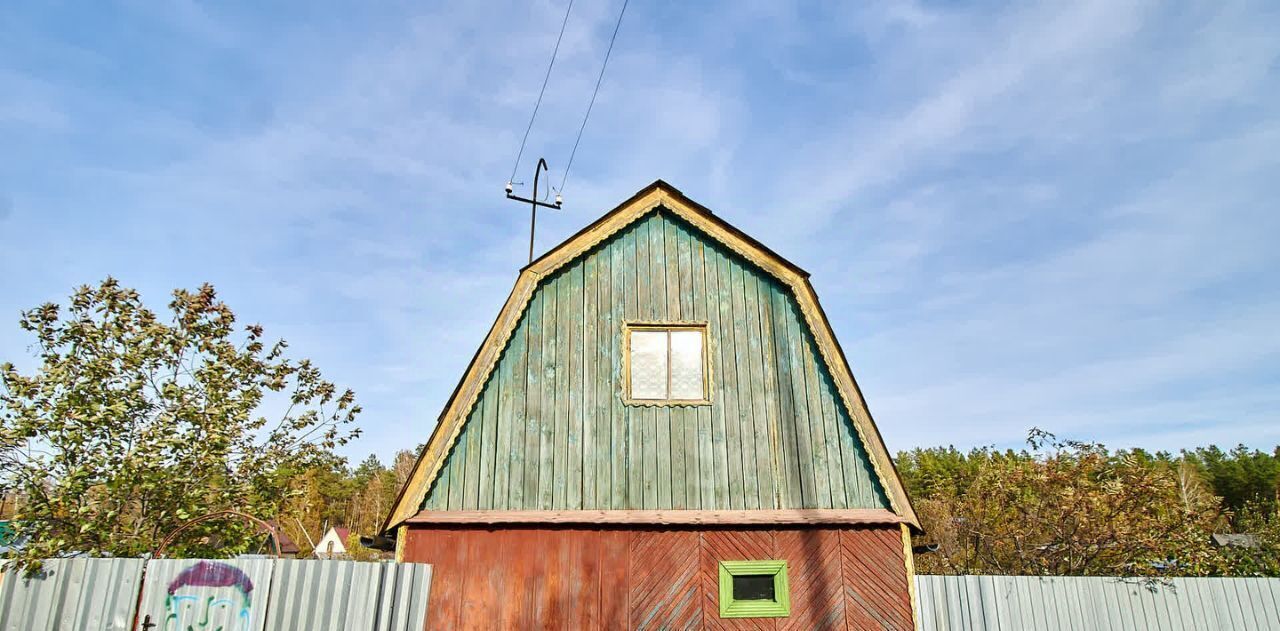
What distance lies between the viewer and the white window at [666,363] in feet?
30.7

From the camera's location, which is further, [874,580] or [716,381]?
[716,381]

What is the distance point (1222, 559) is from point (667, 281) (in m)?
14.5

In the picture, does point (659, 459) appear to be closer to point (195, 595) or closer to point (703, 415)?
point (703, 415)

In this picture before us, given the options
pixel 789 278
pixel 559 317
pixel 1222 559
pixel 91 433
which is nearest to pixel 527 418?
pixel 559 317

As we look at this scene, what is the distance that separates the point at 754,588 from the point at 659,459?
80.6 inches

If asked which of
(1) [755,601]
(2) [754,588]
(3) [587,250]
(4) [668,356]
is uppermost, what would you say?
(3) [587,250]

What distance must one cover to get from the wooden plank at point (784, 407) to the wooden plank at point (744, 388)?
38cm

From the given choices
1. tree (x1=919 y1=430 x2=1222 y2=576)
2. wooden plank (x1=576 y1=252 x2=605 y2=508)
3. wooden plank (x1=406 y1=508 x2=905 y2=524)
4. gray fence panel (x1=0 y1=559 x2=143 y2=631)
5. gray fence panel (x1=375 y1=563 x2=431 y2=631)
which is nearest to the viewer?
gray fence panel (x1=0 y1=559 x2=143 y2=631)

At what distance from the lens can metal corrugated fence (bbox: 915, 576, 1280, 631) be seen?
8992 mm

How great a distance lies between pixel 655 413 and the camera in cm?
916

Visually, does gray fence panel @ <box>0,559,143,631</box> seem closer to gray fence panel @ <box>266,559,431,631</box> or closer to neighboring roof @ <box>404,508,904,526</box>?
gray fence panel @ <box>266,559,431,631</box>

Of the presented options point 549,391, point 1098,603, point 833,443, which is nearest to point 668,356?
point 549,391

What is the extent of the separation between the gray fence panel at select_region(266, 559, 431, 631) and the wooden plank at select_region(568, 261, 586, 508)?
2.26 m

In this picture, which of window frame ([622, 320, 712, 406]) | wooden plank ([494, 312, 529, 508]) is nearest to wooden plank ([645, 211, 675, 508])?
window frame ([622, 320, 712, 406])
